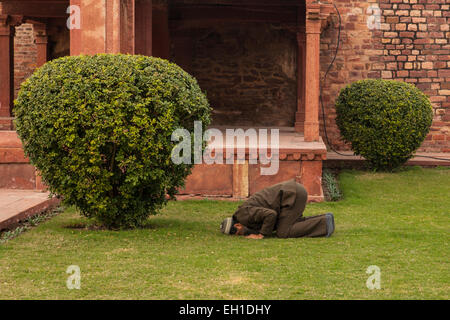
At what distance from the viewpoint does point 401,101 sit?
433 inches

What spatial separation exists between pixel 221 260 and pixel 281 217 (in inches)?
47.1

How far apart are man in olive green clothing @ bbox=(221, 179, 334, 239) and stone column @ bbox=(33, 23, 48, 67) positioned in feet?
39.1

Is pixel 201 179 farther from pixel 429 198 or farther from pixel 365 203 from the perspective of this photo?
pixel 429 198

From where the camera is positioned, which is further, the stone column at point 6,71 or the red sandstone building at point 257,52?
the stone column at point 6,71

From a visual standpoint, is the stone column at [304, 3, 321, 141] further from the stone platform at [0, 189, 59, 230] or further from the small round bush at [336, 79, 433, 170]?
the stone platform at [0, 189, 59, 230]

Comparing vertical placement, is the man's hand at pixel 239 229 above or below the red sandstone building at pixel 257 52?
below

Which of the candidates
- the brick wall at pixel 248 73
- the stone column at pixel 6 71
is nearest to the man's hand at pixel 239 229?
the stone column at pixel 6 71

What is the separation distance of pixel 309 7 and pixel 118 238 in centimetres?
528

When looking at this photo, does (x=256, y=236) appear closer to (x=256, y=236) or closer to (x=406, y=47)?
(x=256, y=236)

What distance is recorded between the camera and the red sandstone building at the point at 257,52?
9.08m

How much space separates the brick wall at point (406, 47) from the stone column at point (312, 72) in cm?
398

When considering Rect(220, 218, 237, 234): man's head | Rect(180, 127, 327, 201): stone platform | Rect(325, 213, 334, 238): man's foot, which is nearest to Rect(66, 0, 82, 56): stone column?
Rect(180, 127, 327, 201): stone platform

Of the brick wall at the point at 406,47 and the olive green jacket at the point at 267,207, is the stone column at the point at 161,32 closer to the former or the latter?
the brick wall at the point at 406,47

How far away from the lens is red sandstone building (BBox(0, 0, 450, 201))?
9.08m
